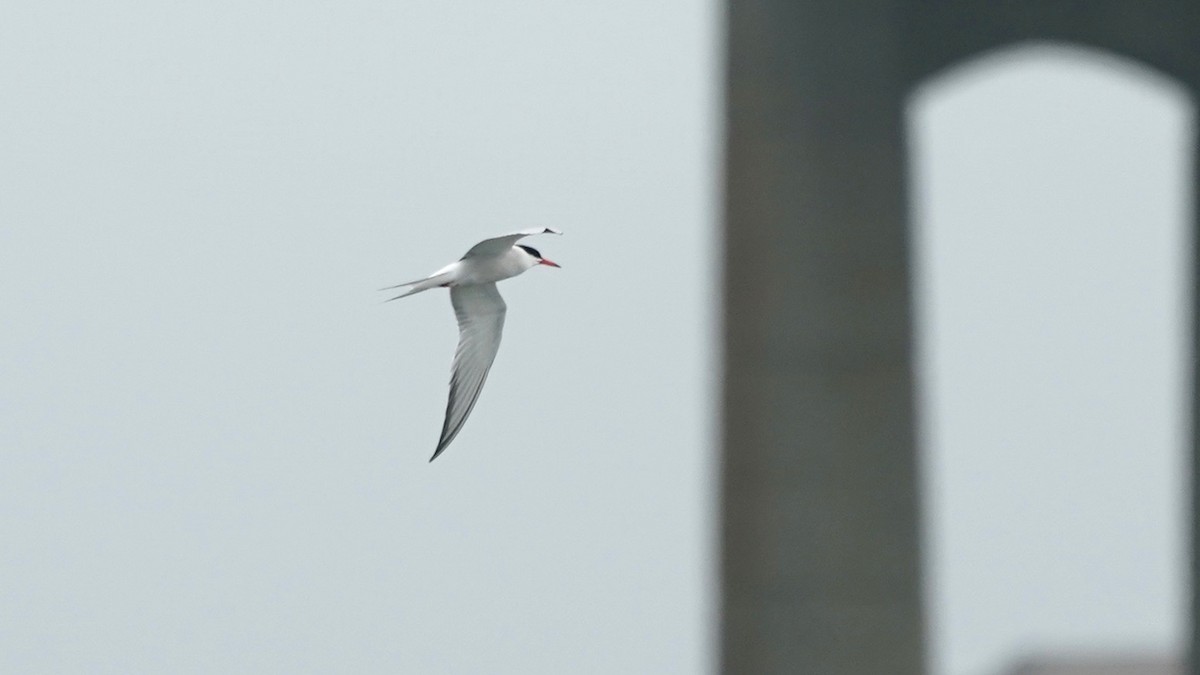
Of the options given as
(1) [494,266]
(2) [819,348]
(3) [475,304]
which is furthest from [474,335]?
(2) [819,348]

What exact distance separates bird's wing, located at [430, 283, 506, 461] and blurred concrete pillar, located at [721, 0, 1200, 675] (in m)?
6.90

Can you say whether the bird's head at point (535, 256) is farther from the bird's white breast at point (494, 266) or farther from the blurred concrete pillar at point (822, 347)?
the blurred concrete pillar at point (822, 347)

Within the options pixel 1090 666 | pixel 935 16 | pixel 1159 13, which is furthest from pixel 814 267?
pixel 1090 666

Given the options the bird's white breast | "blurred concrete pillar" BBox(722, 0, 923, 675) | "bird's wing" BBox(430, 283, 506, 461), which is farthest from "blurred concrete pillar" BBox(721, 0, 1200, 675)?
the bird's white breast

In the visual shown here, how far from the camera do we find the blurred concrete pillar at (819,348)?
47.9 ft

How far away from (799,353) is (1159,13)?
496cm

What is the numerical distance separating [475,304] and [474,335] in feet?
0.65

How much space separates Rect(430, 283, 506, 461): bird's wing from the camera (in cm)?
749

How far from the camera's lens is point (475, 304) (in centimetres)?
790


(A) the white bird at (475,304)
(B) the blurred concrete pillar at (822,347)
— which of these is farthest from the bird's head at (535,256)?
(B) the blurred concrete pillar at (822,347)

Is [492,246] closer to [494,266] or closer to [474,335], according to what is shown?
[494,266]

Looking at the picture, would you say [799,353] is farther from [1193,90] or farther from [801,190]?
[1193,90]

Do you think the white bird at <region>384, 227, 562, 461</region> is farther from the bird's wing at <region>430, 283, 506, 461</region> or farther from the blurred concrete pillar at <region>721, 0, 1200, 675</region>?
the blurred concrete pillar at <region>721, 0, 1200, 675</region>

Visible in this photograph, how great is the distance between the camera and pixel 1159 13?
16.9 meters
